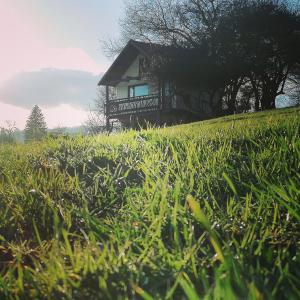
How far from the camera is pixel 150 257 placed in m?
1.24

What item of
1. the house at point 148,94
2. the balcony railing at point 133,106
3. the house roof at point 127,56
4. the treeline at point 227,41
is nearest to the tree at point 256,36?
the treeline at point 227,41

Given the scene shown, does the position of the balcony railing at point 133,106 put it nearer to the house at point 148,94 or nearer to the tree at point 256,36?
the house at point 148,94

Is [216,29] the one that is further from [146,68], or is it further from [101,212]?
[101,212]

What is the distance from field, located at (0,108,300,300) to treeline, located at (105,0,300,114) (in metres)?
27.1

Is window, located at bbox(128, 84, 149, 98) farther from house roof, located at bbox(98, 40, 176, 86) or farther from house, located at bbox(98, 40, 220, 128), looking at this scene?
house roof, located at bbox(98, 40, 176, 86)

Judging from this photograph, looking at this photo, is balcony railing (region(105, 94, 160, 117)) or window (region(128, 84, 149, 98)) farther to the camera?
window (region(128, 84, 149, 98))

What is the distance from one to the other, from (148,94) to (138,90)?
3.37 metres

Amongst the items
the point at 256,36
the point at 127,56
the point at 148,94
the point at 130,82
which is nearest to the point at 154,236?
the point at 256,36

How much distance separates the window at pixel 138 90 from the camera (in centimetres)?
3419

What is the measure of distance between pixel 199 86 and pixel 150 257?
100 ft

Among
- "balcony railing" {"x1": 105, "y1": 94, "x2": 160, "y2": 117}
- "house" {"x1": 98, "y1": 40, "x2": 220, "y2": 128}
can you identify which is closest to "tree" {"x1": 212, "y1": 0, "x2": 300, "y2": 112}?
"house" {"x1": 98, "y1": 40, "x2": 220, "y2": 128}

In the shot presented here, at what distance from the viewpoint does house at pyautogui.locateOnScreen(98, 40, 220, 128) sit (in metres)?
29.3

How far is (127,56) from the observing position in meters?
33.7

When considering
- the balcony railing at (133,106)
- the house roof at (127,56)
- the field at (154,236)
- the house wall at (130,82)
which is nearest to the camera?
the field at (154,236)
